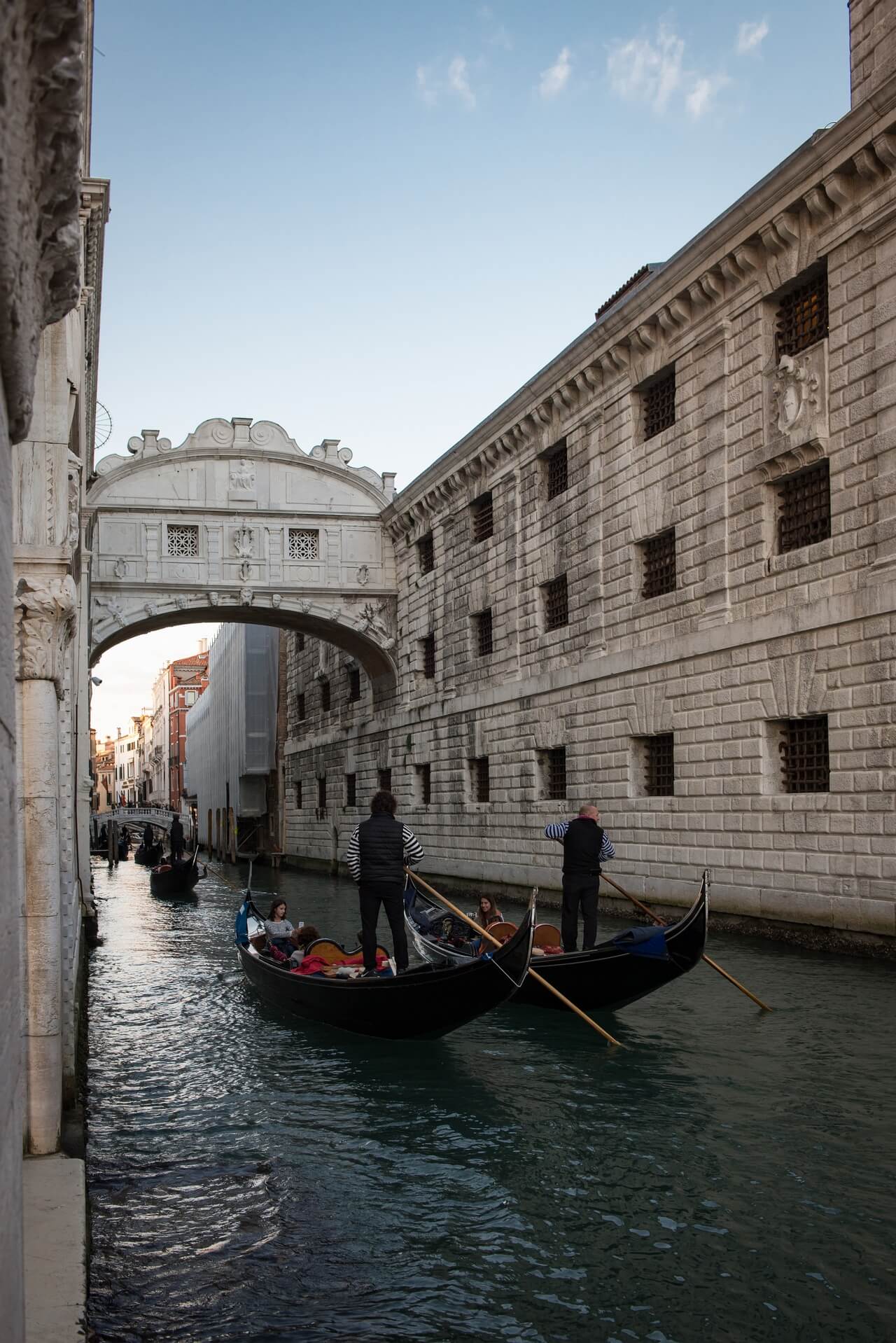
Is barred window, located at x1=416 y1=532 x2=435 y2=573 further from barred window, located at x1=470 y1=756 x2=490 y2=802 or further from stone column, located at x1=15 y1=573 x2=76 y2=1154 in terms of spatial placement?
stone column, located at x1=15 y1=573 x2=76 y2=1154

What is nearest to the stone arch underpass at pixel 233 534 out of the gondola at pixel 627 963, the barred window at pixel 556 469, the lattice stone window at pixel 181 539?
the lattice stone window at pixel 181 539

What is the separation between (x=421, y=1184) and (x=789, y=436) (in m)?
8.29

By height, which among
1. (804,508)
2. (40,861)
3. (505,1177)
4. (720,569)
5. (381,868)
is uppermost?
(804,508)

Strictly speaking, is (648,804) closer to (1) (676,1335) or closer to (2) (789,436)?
(2) (789,436)

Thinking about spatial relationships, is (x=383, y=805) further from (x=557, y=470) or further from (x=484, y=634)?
(x=484, y=634)

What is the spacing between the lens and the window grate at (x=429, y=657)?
21250mm

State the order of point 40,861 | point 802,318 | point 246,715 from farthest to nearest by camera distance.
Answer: point 246,715 → point 802,318 → point 40,861

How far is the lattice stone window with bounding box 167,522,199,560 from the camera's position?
21188mm

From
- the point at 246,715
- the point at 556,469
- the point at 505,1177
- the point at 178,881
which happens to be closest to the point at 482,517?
the point at 556,469

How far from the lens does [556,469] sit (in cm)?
1664

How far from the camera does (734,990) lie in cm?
868

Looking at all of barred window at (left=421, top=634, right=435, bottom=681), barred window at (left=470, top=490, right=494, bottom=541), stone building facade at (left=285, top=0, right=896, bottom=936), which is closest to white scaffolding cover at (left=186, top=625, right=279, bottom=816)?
barred window at (left=421, top=634, right=435, bottom=681)

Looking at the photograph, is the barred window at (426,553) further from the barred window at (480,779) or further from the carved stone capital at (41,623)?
the carved stone capital at (41,623)

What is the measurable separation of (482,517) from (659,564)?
18.8 ft
